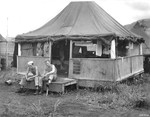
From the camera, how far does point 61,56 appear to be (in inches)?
624

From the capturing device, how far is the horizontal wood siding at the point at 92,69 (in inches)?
466

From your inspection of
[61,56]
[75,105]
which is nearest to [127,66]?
[61,56]

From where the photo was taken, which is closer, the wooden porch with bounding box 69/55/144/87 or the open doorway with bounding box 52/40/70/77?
the wooden porch with bounding box 69/55/144/87

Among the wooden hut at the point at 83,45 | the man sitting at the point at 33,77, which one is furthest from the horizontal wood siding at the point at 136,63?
the man sitting at the point at 33,77

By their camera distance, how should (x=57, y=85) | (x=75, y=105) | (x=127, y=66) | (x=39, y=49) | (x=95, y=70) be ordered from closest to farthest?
(x=75, y=105), (x=57, y=85), (x=95, y=70), (x=127, y=66), (x=39, y=49)

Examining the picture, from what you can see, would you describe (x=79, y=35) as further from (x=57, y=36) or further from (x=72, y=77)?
(x=72, y=77)

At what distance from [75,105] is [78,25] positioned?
581 cm

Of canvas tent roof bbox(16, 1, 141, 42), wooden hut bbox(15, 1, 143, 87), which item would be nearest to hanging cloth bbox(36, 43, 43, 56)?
wooden hut bbox(15, 1, 143, 87)

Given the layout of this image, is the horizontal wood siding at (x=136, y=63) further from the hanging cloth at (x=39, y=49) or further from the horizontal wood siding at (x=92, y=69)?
the hanging cloth at (x=39, y=49)

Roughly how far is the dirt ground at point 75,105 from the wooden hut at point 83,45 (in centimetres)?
98

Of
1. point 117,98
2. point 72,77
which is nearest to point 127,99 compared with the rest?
point 117,98

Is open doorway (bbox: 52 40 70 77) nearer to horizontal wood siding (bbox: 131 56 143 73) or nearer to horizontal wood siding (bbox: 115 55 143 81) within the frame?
horizontal wood siding (bbox: 115 55 143 81)

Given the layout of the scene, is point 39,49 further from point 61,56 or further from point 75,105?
point 75,105

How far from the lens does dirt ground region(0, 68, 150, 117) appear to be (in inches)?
308
